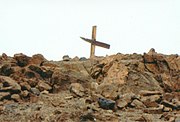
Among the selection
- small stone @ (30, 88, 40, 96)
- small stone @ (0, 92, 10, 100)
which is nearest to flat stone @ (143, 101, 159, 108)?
small stone @ (30, 88, 40, 96)

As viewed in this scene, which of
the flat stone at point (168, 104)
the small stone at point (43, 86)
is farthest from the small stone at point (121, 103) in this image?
the small stone at point (43, 86)

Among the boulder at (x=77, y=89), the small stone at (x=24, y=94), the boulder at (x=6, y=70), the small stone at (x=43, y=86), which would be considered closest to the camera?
the small stone at (x=24, y=94)

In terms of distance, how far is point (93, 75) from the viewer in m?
23.2

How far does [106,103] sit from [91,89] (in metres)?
2.90

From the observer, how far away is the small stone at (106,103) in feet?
→ 60.4

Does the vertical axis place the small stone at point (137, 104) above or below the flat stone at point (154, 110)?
Result: above

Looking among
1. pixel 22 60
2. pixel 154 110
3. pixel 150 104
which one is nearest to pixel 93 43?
pixel 22 60

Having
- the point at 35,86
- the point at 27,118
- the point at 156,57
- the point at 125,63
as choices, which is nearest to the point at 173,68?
the point at 156,57

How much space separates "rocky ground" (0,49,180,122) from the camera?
17266 millimetres

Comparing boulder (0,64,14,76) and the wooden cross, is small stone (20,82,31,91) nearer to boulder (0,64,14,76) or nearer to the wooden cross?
boulder (0,64,14,76)

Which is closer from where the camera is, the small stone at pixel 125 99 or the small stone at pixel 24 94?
the small stone at pixel 125 99

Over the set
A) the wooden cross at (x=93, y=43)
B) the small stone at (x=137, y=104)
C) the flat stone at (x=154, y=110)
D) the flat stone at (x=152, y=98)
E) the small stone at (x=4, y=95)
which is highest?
the wooden cross at (x=93, y=43)

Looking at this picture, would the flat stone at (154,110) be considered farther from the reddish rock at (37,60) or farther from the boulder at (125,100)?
the reddish rock at (37,60)

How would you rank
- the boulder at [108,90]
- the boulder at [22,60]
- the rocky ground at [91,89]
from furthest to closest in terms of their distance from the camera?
the boulder at [22,60], the boulder at [108,90], the rocky ground at [91,89]
